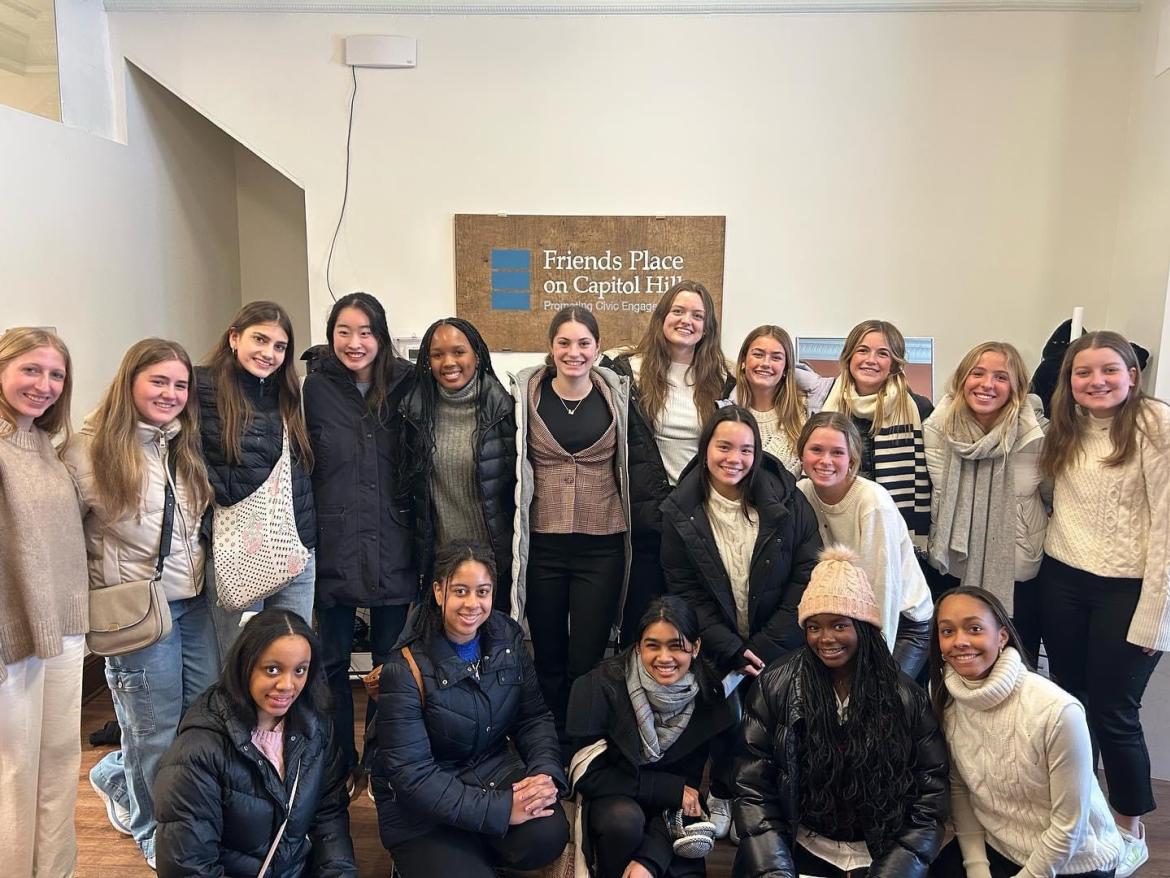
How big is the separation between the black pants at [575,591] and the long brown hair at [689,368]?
45 cm

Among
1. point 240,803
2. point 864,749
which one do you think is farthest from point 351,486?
point 864,749

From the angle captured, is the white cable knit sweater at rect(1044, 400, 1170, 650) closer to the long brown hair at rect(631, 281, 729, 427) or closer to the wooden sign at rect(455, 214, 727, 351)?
the long brown hair at rect(631, 281, 729, 427)

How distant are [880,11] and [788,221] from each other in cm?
96

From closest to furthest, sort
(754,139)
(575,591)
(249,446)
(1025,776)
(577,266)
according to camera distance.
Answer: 1. (1025,776)
2. (249,446)
3. (575,591)
4. (754,139)
5. (577,266)

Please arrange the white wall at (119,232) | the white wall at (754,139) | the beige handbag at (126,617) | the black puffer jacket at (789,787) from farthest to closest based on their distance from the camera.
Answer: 1. the white wall at (754,139)
2. the white wall at (119,232)
3. the beige handbag at (126,617)
4. the black puffer jacket at (789,787)

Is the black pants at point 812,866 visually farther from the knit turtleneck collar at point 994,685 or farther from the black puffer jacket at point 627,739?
the knit turtleneck collar at point 994,685

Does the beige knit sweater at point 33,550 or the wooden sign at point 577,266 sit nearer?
the beige knit sweater at point 33,550

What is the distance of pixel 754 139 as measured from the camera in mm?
3531

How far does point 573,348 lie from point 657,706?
1037 mm

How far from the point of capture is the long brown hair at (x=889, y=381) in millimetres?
2422

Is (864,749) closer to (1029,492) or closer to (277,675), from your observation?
(1029,492)

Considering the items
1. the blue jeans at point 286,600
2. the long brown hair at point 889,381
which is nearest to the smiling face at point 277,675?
the blue jeans at point 286,600

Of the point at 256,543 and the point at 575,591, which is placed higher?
the point at 256,543

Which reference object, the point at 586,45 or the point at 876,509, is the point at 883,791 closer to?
the point at 876,509
